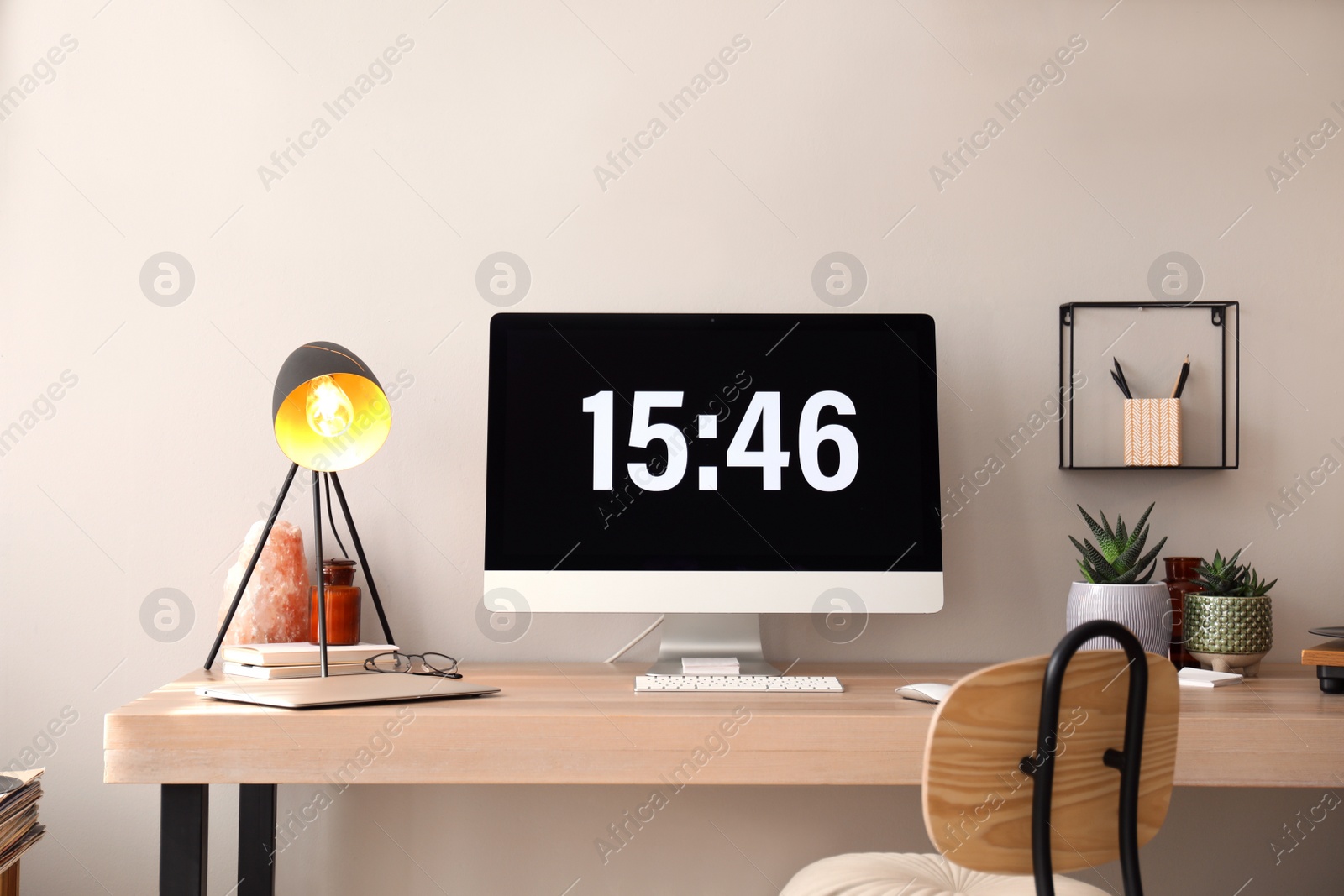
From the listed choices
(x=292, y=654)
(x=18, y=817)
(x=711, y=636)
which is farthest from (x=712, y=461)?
(x=18, y=817)

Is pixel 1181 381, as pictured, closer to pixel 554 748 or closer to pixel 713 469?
pixel 713 469

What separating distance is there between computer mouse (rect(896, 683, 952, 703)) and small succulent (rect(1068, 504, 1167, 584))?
450 mm

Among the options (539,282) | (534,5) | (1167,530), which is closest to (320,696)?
(539,282)

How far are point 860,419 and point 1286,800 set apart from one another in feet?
3.88

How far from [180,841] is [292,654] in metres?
0.33

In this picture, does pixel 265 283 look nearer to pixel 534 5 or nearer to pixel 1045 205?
pixel 534 5

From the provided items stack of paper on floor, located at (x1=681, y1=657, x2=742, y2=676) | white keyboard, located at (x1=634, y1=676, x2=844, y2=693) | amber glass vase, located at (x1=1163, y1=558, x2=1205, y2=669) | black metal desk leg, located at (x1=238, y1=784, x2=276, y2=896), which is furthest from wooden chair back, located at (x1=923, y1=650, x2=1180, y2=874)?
black metal desk leg, located at (x1=238, y1=784, x2=276, y2=896)

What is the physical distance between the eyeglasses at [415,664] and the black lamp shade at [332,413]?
1.18 ft

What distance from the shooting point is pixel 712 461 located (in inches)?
68.9

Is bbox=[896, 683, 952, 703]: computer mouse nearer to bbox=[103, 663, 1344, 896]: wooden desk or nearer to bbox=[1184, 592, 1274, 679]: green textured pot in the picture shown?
bbox=[103, 663, 1344, 896]: wooden desk

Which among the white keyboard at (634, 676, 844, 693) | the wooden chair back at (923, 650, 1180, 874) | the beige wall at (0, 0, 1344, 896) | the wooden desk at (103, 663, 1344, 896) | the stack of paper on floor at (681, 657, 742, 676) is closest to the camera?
the wooden chair back at (923, 650, 1180, 874)

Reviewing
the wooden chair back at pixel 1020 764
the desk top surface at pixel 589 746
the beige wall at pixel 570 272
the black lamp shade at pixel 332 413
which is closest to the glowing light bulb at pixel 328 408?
the black lamp shade at pixel 332 413

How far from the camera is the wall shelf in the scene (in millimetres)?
1970

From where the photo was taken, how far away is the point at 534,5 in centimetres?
199
